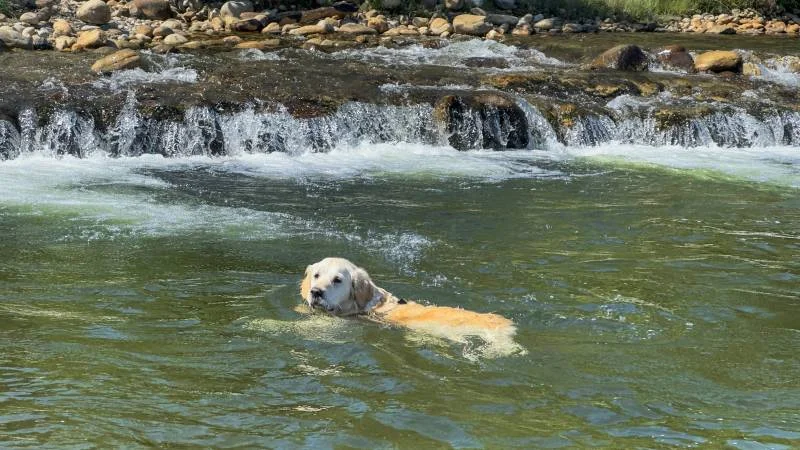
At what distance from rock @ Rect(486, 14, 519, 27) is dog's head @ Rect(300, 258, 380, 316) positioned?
21.5m

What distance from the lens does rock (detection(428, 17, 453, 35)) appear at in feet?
84.7

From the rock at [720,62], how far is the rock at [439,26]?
22.2 feet

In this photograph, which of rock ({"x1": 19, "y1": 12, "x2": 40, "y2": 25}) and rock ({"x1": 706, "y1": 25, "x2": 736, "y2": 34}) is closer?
rock ({"x1": 19, "y1": 12, "x2": 40, "y2": 25})

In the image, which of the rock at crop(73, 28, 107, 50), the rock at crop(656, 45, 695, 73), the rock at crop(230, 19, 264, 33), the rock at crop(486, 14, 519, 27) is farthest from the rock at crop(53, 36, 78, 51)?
the rock at crop(656, 45, 695, 73)

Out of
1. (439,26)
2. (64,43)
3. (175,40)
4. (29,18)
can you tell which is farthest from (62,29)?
(439,26)

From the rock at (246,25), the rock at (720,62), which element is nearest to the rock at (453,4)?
the rock at (246,25)

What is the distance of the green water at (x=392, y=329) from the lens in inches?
199

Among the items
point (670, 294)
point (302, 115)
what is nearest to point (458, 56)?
point (302, 115)

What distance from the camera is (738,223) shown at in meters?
10.7

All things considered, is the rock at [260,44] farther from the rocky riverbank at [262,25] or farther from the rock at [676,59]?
the rock at [676,59]

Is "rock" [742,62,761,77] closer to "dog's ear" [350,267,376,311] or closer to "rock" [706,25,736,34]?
"rock" [706,25,736,34]

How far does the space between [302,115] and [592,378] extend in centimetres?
1039

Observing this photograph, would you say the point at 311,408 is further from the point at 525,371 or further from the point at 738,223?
the point at 738,223

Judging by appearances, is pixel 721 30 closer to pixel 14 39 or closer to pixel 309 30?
pixel 309 30
